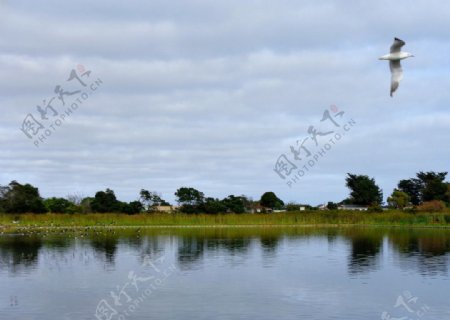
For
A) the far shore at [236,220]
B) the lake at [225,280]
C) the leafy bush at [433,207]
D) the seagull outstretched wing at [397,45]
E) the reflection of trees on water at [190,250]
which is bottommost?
the lake at [225,280]

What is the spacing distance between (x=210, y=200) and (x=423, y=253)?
180 ft

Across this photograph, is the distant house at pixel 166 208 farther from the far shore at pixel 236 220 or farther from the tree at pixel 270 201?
the tree at pixel 270 201

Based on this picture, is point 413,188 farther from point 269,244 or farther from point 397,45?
point 397,45

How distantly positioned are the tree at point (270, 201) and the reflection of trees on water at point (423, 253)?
64744 mm

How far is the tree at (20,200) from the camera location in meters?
83.6

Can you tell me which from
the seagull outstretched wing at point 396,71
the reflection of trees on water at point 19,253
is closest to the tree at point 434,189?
the reflection of trees on water at point 19,253

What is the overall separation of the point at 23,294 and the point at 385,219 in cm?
6003

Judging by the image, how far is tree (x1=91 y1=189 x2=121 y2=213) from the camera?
9100 centimetres

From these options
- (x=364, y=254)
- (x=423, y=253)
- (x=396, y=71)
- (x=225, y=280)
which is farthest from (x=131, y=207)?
(x=396, y=71)

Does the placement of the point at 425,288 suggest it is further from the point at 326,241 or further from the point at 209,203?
the point at 209,203

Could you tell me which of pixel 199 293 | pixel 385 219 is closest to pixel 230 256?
pixel 199 293

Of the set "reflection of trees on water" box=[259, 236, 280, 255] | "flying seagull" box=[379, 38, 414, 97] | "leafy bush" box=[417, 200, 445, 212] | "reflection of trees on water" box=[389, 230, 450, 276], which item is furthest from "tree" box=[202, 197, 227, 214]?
"flying seagull" box=[379, 38, 414, 97]

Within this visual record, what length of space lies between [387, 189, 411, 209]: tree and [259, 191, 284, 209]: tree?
19.0 meters

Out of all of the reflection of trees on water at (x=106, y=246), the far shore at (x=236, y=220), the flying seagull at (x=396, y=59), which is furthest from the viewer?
the far shore at (x=236, y=220)
